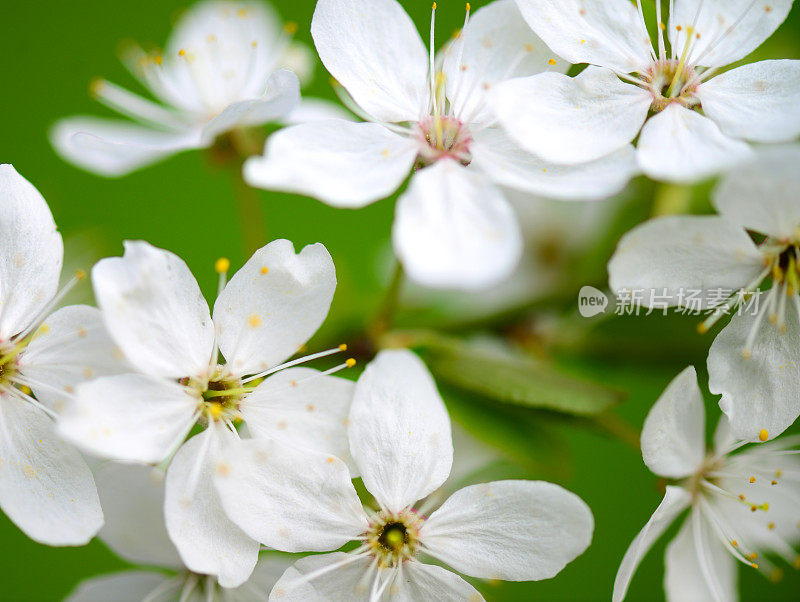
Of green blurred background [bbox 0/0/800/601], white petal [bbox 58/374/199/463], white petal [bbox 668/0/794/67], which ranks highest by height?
white petal [bbox 668/0/794/67]

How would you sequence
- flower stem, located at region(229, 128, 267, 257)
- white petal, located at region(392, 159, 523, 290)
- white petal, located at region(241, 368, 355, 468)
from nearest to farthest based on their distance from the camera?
white petal, located at region(392, 159, 523, 290)
white petal, located at region(241, 368, 355, 468)
flower stem, located at region(229, 128, 267, 257)

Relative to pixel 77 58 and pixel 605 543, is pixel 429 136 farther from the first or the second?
pixel 77 58

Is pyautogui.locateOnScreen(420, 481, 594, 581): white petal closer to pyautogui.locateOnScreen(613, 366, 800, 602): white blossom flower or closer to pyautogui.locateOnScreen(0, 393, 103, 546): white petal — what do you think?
pyautogui.locateOnScreen(613, 366, 800, 602): white blossom flower

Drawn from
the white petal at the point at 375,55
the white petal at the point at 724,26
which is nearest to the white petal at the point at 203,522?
the white petal at the point at 375,55

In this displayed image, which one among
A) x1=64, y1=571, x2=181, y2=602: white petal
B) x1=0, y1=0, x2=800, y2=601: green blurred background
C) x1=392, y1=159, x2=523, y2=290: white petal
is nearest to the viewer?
x1=392, y1=159, x2=523, y2=290: white petal

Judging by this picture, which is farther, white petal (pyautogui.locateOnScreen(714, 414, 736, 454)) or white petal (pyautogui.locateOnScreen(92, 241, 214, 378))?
white petal (pyautogui.locateOnScreen(714, 414, 736, 454))

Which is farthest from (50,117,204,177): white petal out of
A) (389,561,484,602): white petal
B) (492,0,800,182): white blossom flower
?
(389,561,484,602): white petal

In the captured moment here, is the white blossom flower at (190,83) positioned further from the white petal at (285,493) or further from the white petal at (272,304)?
the white petal at (285,493)

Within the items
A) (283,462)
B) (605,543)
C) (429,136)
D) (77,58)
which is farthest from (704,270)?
(77,58)

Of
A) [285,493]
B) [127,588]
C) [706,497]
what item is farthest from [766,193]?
[127,588]
